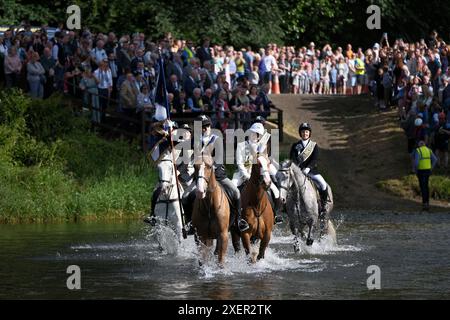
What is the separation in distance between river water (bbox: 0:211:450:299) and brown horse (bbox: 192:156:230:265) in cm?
49

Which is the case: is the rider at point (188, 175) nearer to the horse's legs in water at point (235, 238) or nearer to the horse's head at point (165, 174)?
the horse's head at point (165, 174)

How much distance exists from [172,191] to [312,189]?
2898mm

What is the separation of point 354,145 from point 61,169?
38.4 feet

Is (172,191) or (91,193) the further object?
(91,193)

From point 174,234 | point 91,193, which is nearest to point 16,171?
point 91,193

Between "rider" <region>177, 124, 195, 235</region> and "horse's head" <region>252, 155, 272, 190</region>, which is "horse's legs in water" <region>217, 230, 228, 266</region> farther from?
"horse's head" <region>252, 155, 272, 190</region>

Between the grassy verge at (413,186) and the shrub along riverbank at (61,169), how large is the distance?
7.30 m

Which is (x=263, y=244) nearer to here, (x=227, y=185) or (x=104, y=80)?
(x=227, y=185)

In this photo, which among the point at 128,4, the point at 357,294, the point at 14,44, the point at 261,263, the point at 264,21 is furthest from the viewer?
the point at 264,21

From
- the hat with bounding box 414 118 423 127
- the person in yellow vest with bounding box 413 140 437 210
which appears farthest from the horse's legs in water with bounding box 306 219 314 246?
the hat with bounding box 414 118 423 127

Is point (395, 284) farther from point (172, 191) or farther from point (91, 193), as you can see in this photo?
point (91, 193)

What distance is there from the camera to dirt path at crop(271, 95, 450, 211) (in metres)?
37.9

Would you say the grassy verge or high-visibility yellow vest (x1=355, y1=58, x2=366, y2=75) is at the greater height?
high-visibility yellow vest (x1=355, y1=58, x2=366, y2=75)

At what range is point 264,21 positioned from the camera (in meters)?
55.5
